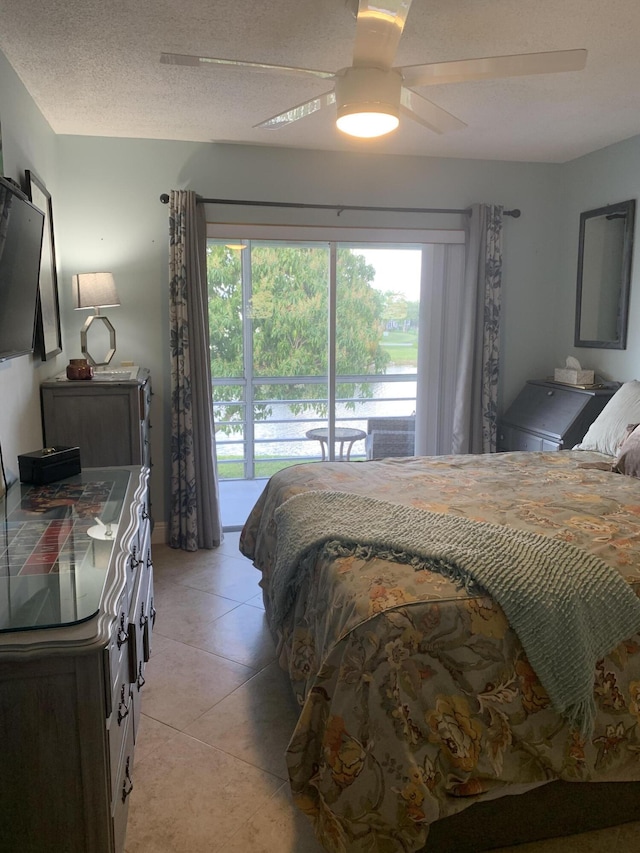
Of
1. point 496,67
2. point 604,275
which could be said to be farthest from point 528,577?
point 604,275

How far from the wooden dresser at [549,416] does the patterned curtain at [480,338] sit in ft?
0.48

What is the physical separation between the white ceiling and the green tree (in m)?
0.78

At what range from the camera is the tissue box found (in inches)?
163

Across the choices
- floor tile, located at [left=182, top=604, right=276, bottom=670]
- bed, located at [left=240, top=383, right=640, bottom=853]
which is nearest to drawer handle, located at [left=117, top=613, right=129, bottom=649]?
bed, located at [left=240, top=383, right=640, bottom=853]

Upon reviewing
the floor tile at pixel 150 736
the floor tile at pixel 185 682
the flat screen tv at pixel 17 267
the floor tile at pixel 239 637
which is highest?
the flat screen tv at pixel 17 267

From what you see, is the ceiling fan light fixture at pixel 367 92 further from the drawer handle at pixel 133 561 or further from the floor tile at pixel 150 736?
the floor tile at pixel 150 736

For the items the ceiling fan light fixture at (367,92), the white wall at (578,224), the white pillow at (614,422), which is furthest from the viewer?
the white wall at (578,224)

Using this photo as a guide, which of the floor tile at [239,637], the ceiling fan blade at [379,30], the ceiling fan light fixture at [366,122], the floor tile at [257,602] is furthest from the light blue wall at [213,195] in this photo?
the ceiling fan blade at [379,30]

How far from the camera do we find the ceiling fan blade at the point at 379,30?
1820mm

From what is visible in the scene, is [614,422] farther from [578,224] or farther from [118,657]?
[118,657]

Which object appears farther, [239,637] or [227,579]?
[227,579]

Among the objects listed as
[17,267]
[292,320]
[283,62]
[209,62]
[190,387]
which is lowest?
[190,387]

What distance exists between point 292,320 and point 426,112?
214 cm

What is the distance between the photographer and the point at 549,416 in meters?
4.17
